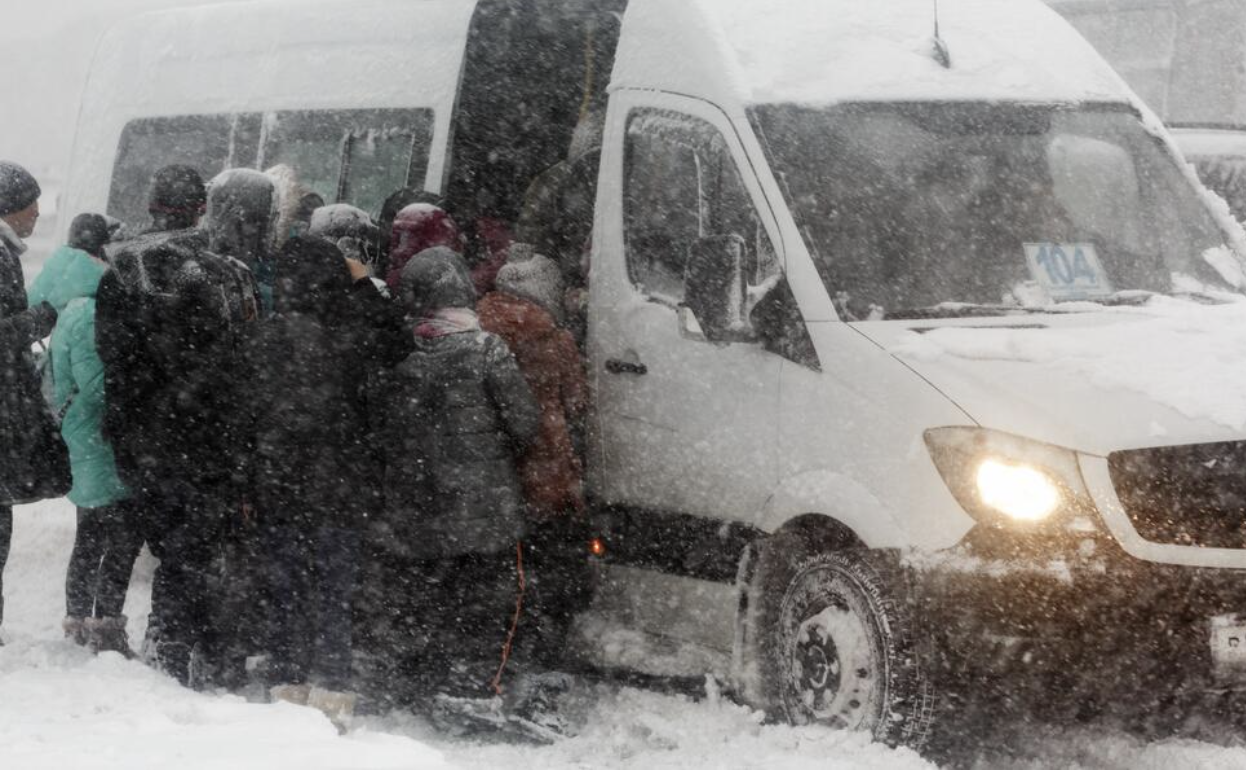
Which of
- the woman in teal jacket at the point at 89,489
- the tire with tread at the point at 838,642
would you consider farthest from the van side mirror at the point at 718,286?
the woman in teal jacket at the point at 89,489

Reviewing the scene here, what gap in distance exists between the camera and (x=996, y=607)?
14.9 feet

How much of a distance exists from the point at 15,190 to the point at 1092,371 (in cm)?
398

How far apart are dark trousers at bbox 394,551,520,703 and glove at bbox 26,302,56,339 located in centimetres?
163

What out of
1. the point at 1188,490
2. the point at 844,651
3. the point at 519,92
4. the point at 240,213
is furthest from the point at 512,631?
the point at 519,92

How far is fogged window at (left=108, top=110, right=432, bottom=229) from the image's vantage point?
795 cm

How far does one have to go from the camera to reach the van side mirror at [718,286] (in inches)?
205

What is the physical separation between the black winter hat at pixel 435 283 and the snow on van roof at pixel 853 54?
1042 mm

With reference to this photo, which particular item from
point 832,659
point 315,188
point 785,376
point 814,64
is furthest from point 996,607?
point 315,188

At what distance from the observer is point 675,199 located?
602 centimetres

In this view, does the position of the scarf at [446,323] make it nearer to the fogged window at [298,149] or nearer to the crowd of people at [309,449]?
the crowd of people at [309,449]

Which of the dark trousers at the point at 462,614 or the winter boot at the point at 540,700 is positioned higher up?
the dark trousers at the point at 462,614

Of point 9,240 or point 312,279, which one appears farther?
point 9,240

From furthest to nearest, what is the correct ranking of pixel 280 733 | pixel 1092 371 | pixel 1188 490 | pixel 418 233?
pixel 418 233 → pixel 1092 371 → pixel 1188 490 → pixel 280 733

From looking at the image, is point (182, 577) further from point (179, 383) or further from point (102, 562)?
point (179, 383)
